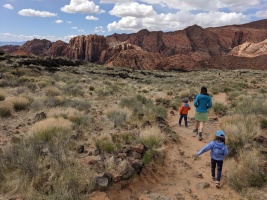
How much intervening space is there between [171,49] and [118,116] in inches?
6189

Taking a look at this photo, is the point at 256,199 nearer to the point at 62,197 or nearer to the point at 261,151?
the point at 261,151

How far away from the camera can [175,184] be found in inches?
229

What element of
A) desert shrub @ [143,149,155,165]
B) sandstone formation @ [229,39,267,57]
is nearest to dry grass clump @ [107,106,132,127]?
desert shrub @ [143,149,155,165]

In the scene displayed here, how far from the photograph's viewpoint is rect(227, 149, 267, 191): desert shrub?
17.5 ft

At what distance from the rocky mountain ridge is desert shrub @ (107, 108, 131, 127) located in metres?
70.4

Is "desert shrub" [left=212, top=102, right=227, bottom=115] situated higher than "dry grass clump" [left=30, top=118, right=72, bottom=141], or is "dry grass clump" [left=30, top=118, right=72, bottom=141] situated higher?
"dry grass clump" [left=30, top=118, right=72, bottom=141]

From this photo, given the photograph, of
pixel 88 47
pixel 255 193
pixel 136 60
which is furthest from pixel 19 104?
pixel 88 47

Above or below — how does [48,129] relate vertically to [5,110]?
above

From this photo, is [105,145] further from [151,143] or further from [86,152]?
[151,143]

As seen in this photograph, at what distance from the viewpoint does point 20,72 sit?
26.2 metres

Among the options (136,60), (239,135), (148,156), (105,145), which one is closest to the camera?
(148,156)

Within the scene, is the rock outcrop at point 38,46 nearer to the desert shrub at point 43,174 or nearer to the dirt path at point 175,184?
the dirt path at point 175,184

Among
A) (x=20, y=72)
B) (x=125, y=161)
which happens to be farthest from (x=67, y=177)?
(x=20, y=72)

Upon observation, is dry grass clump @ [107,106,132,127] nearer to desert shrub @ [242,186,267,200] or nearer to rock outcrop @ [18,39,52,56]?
desert shrub @ [242,186,267,200]
